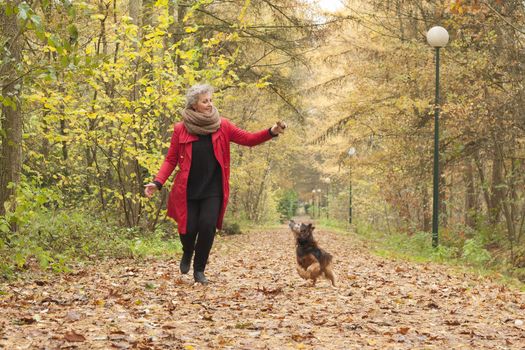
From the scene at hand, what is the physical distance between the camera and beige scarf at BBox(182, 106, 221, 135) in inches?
266

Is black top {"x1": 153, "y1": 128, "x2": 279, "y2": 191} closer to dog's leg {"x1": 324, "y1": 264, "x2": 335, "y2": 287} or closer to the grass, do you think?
dog's leg {"x1": 324, "y1": 264, "x2": 335, "y2": 287}

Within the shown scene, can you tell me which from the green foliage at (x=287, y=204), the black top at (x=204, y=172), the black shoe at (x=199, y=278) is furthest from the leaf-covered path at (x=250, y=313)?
the green foliage at (x=287, y=204)

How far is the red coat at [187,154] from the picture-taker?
684 centimetres

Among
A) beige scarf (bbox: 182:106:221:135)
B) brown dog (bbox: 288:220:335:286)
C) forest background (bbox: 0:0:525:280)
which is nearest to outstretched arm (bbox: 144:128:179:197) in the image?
beige scarf (bbox: 182:106:221:135)

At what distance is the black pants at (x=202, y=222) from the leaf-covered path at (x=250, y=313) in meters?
0.47

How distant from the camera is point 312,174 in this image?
63688 mm

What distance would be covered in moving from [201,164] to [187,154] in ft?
0.62

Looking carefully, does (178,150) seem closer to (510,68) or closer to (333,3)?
(510,68)

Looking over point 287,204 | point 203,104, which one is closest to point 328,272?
point 203,104

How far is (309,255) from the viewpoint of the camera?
24.1 ft

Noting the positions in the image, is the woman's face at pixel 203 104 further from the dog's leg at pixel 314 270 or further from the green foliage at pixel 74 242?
the green foliage at pixel 74 242

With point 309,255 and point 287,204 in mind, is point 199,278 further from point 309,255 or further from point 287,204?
point 287,204

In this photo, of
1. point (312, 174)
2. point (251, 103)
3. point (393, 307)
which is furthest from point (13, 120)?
point (312, 174)

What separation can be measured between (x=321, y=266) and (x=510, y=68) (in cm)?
984
